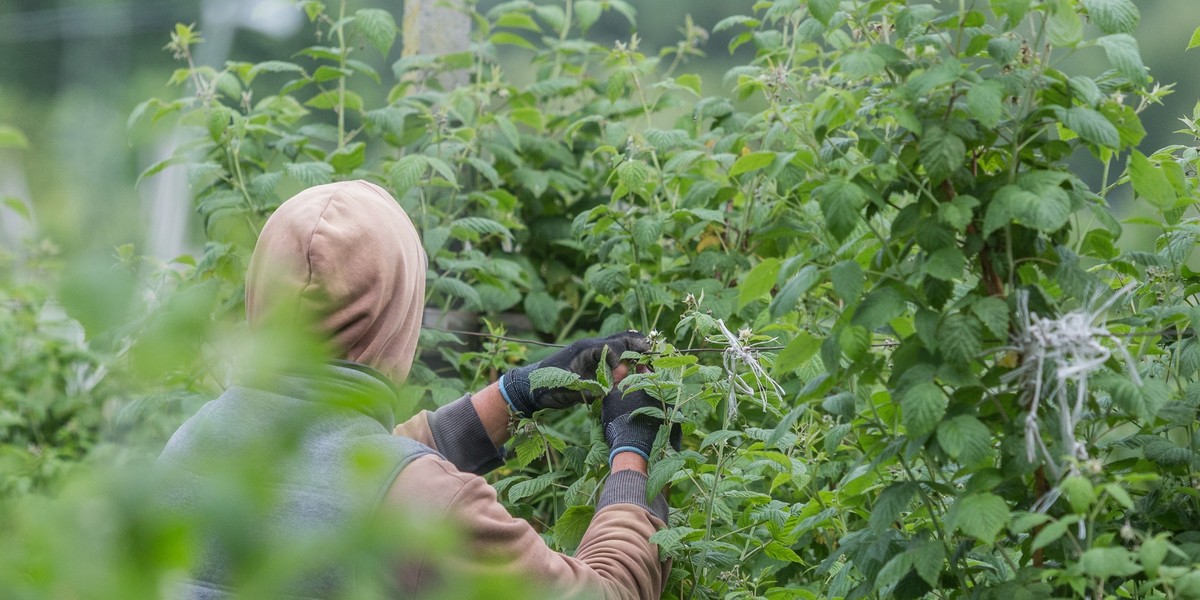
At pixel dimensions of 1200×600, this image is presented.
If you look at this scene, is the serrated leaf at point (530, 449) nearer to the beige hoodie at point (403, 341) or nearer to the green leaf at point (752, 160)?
the beige hoodie at point (403, 341)

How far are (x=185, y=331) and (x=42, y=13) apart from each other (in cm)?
490

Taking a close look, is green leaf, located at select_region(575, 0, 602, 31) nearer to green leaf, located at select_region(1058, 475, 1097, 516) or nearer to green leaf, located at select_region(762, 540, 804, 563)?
green leaf, located at select_region(762, 540, 804, 563)

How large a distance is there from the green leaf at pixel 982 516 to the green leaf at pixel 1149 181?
49 cm

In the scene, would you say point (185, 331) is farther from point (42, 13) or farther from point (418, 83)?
point (42, 13)

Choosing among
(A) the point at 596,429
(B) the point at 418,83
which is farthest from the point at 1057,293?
(B) the point at 418,83

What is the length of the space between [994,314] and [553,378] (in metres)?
0.79

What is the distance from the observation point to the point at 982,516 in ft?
4.29

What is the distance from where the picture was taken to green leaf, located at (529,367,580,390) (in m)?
1.88

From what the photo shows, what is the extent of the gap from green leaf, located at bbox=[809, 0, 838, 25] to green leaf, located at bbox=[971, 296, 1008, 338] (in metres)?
0.44

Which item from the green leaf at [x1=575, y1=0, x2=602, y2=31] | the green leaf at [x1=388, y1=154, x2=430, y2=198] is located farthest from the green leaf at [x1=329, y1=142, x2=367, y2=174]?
the green leaf at [x1=575, y1=0, x2=602, y2=31]

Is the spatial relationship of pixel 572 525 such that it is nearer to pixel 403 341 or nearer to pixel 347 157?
pixel 403 341

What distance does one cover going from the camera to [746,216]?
2674 mm

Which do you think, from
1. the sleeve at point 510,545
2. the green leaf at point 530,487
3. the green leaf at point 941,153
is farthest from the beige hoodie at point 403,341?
the green leaf at point 941,153

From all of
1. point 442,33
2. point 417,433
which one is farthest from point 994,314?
point 442,33
